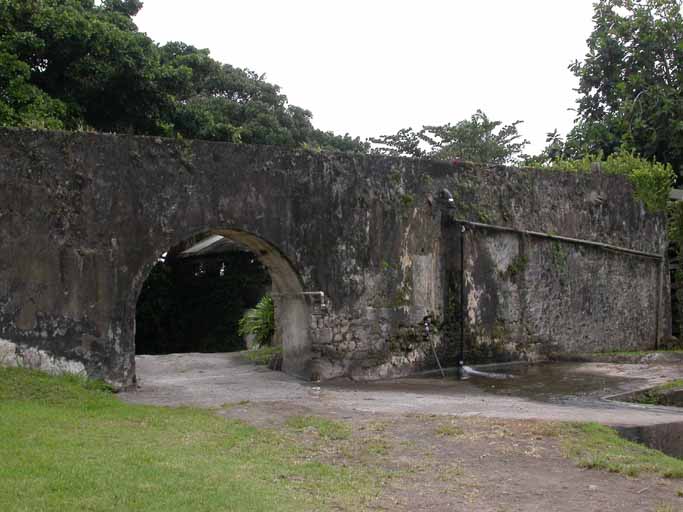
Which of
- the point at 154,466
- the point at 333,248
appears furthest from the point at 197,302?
the point at 154,466

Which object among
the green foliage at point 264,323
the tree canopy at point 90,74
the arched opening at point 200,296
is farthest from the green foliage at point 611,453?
the arched opening at point 200,296

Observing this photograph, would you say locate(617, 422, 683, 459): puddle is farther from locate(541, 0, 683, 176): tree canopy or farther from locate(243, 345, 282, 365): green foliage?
locate(541, 0, 683, 176): tree canopy

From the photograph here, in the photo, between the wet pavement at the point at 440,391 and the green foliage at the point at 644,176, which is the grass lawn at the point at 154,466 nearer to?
the wet pavement at the point at 440,391

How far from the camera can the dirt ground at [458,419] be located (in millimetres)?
5410

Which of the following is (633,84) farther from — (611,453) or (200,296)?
(611,453)

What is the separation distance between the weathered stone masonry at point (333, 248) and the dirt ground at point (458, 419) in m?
0.87

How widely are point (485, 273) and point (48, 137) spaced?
7.06 meters

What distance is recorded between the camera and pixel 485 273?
1338cm

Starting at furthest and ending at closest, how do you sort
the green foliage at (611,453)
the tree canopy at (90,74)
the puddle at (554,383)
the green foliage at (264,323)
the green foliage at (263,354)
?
the green foliage at (264,323)
the tree canopy at (90,74)
the green foliage at (263,354)
the puddle at (554,383)
the green foliage at (611,453)

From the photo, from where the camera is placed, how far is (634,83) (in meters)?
22.3

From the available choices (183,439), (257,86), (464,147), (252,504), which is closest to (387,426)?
(183,439)

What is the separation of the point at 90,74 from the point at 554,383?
396 inches

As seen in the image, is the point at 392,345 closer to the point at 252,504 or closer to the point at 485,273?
the point at 485,273

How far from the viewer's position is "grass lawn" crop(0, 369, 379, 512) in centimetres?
484
